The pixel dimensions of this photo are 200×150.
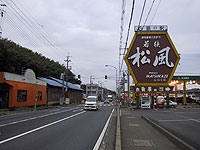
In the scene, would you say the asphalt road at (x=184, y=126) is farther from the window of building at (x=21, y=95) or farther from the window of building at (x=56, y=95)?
the window of building at (x=56, y=95)

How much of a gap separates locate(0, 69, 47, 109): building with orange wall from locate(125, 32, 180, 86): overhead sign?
591 inches

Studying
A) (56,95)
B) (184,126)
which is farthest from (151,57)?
(56,95)

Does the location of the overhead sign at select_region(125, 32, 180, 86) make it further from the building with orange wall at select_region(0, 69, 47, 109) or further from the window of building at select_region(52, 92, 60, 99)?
the window of building at select_region(52, 92, 60, 99)

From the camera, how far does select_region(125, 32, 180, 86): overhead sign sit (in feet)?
81.0

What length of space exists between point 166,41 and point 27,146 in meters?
21.7

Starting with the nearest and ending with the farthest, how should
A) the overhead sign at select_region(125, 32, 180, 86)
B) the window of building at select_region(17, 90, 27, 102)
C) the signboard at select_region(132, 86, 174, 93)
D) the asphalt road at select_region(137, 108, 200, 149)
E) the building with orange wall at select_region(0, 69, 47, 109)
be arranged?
1. the asphalt road at select_region(137, 108, 200, 149)
2. the overhead sign at select_region(125, 32, 180, 86)
3. the signboard at select_region(132, 86, 174, 93)
4. the building with orange wall at select_region(0, 69, 47, 109)
5. the window of building at select_region(17, 90, 27, 102)

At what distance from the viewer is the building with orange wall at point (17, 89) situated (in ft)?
90.6

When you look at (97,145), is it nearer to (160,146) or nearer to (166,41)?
(160,146)

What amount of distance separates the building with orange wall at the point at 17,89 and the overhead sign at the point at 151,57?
15.0 meters

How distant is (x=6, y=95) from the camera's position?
28.0m

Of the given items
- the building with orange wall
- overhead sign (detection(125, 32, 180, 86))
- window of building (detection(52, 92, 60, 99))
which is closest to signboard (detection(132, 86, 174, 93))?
overhead sign (detection(125, 32, 180, 86))

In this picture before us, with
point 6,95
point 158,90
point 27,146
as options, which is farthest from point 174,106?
point 27,146

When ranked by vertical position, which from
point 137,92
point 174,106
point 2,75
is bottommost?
point 174,106

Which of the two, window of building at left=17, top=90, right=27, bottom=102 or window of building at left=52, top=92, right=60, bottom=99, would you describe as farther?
window of building at left=52, top=92, right=60, bottom=99
